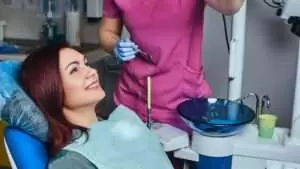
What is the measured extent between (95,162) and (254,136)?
2.15 feet

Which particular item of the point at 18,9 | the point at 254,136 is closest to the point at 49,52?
the point at 254,136

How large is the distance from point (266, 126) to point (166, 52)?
17.6 inches

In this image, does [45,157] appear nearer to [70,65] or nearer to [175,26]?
[70,65]

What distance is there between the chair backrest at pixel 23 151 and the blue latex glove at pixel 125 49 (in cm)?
55

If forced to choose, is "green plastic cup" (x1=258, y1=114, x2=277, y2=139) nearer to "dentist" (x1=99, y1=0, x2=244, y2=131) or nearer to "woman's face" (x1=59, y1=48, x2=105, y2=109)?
"dentist" (x1=99, y1=0, x2=244, y2=131)

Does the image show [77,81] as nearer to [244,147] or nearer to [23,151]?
[23,151]

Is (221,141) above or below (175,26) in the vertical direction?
below

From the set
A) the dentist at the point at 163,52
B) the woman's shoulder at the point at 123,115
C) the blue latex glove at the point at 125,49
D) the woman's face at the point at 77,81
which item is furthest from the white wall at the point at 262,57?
the woman's face at the point at 77,81

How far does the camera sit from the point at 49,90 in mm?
1405

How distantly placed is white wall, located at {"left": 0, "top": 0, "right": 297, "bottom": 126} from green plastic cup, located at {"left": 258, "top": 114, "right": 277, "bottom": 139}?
719 mm

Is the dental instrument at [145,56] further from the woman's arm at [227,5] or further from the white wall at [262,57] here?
the white wall at [262,57]

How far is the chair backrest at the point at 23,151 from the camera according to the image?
1321mm

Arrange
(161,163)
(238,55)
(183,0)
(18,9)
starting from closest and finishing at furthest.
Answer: (161,163) → (183,0) → (238,55) → (18,9)

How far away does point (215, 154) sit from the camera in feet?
5.36
